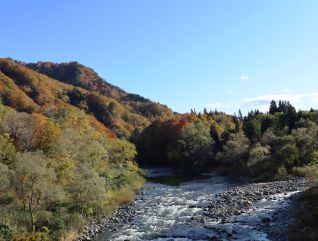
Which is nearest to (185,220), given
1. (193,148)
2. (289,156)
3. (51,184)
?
(51,184)

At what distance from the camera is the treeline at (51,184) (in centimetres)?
3366

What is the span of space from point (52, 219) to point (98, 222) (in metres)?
6.29

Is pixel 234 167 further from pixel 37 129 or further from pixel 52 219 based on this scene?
pixel 52 219

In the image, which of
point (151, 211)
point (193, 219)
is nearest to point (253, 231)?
point (193, 219)

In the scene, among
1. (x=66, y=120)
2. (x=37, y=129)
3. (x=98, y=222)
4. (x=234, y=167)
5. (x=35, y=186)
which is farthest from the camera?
(x=234, y=167)

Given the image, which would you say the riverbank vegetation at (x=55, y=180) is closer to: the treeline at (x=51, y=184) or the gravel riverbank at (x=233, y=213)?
the treeline at (x=51, y=184)

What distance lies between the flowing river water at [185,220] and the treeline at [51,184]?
367cm

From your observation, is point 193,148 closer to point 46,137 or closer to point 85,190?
point 46,137

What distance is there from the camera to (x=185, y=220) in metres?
40.6

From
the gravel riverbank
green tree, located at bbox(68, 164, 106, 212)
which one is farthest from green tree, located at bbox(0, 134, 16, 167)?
the gravel riverbank

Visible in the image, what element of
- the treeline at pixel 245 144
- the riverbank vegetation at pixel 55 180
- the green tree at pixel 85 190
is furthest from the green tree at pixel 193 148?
the green tree at pixel 85 190

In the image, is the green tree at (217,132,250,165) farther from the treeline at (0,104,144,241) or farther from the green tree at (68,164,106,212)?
the green tree at (68,164,106,212)

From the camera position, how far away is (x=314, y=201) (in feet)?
127

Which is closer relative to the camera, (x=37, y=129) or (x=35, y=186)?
(x=35, y=186)
